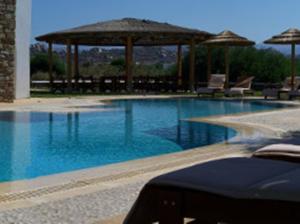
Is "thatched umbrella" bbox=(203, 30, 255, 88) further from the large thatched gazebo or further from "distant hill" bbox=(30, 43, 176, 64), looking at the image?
"distant hill" bbox=(30, 43, 176, 64)

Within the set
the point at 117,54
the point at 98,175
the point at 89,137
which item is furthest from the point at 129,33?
the point at 117,54

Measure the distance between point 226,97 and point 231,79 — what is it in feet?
20.9

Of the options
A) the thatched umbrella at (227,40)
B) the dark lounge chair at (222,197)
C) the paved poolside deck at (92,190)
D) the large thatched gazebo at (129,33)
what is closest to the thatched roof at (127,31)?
the large thatched gazebo at (129,33)

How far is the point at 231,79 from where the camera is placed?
92.5ft

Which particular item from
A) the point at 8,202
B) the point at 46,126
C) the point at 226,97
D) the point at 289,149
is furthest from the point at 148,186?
the point at 226,97

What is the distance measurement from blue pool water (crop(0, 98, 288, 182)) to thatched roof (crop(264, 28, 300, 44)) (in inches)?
258

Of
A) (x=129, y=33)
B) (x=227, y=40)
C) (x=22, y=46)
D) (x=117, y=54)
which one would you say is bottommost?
(x=22, y=46)

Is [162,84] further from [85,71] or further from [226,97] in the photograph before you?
[85,71]

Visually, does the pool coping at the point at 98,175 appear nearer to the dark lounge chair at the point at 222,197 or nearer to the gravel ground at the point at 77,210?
the gravel ground at the point at 77,210

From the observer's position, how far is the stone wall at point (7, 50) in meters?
17.0

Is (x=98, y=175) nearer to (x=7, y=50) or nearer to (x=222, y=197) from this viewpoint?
(x=222, y=197)

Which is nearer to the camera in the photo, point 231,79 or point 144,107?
point 144,107

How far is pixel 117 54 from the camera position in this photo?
202 ft

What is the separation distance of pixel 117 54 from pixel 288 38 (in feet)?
136
